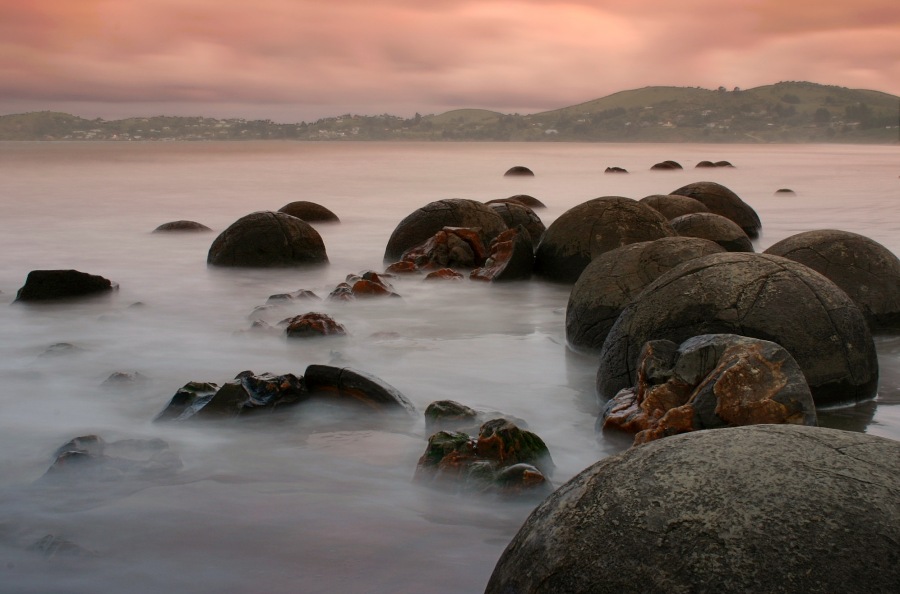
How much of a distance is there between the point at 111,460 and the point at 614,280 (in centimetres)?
385

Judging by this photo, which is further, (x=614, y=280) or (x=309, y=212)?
(x=309, y=212)

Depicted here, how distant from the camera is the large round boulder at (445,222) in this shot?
40.9ft

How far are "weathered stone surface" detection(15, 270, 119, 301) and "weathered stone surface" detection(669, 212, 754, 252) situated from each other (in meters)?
6.68

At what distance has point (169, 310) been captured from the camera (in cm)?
937

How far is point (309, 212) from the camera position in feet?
61.3

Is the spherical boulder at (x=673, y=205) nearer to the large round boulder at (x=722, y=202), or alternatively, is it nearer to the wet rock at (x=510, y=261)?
the large round boulder at (x=722, y=202)

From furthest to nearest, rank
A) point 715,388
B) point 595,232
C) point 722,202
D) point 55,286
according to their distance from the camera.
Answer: point 722,202 < point 595,232 < point 55,286 < point 715,388

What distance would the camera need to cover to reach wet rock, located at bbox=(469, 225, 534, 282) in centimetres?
1063

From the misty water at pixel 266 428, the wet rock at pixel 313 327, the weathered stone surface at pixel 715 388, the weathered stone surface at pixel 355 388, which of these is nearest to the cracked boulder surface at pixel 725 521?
the misty water at pixel 266 428

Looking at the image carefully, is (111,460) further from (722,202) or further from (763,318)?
(722,202)

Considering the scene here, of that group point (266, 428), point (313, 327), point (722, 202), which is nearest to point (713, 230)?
point (722, 202)

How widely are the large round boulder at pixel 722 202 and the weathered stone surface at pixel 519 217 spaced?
269cm

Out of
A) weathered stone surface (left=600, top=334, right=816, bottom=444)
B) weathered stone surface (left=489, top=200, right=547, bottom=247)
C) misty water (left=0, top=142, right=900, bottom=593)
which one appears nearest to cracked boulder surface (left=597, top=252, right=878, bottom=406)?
misty water (left=0, top=142, right=900, bottom=593)

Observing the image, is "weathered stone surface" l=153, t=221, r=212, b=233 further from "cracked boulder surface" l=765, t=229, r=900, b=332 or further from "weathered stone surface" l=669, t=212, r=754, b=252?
"cracked boulder surface" l=765, t=229, r=900, b=332
